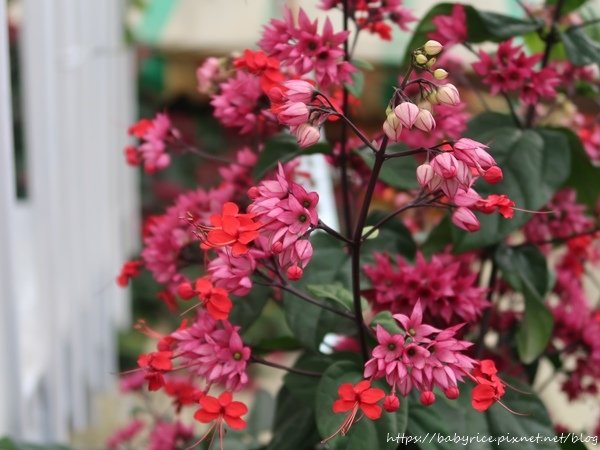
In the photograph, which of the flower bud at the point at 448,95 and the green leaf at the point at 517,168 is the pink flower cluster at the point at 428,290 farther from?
the flower bud at the point at 448,95

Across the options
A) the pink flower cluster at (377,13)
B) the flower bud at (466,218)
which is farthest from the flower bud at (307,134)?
the pink flower cluster at (377,13)

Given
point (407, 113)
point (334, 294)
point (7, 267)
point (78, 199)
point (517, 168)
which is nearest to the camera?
point (407, 113)

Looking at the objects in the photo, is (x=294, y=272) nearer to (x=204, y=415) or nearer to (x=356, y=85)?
(x=204, y=415)

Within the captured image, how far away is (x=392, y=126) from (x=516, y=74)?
240 mm

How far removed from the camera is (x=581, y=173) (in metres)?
0.72

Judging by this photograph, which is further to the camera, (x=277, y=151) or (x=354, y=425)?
(x=277, y=151)

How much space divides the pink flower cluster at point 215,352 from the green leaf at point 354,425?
6 centimetres

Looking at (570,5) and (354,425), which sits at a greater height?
(570,5)

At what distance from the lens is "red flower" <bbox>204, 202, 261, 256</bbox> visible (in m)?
0.44

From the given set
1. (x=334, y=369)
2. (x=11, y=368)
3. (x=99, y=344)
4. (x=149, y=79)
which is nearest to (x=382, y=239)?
(x=334, y=369)

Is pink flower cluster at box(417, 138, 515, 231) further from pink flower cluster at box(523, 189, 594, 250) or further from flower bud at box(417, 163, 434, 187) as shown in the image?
pink flower cluster at box(523, 189, 594, 250)

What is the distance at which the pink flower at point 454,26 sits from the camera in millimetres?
672

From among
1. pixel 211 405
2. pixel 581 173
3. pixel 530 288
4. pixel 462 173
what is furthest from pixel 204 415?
pixel 581 173

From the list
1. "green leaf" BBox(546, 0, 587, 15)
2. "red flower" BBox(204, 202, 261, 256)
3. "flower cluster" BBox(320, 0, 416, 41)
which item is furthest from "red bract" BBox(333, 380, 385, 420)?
"green leaf" BBox(546, 0, 587, 15)
